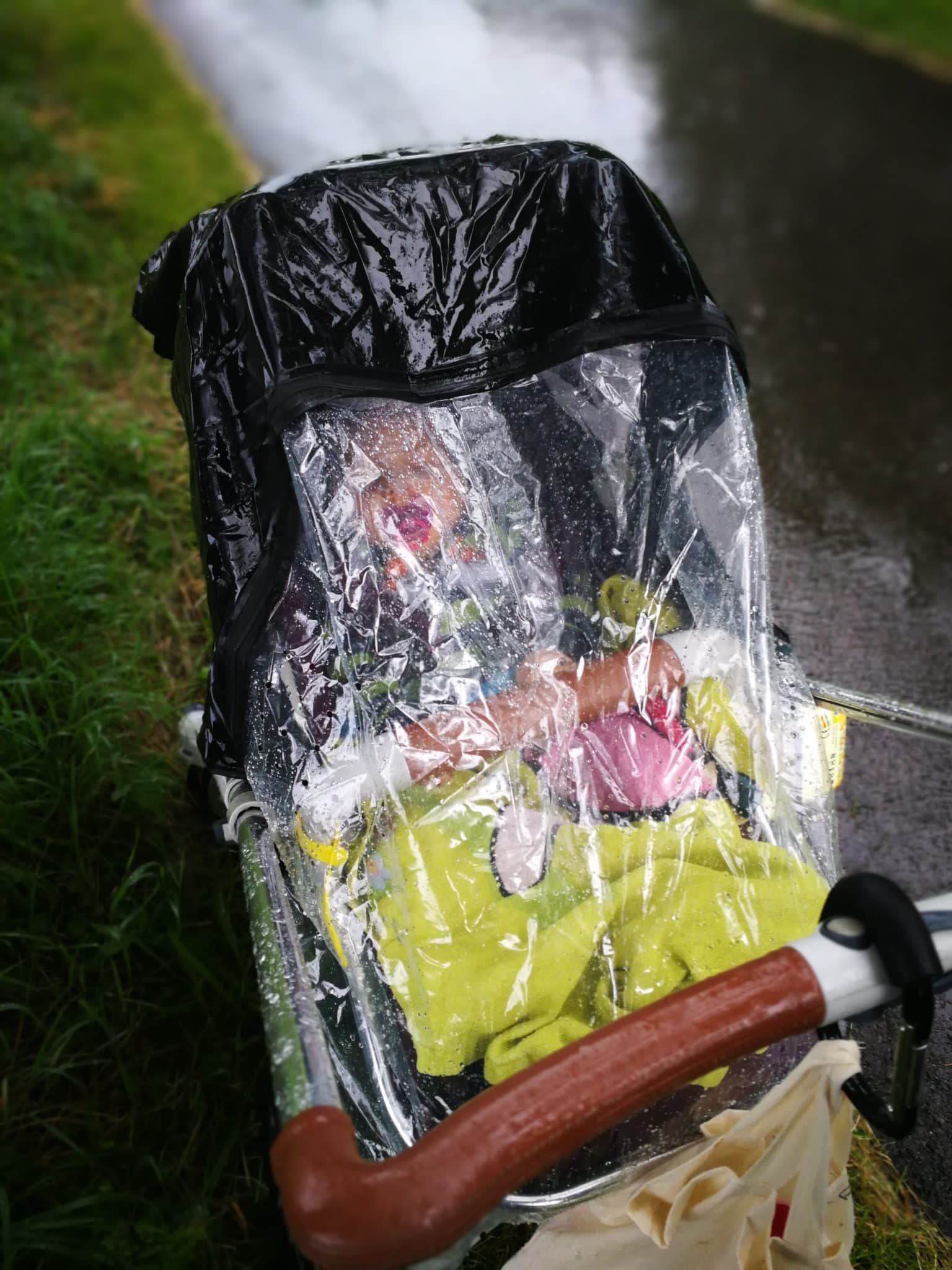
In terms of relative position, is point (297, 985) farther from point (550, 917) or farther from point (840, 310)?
point (840, 310)

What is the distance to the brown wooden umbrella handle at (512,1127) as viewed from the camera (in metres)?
0.75

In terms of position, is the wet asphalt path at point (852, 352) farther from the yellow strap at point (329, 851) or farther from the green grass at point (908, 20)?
the yellow strap at point (329, 851)

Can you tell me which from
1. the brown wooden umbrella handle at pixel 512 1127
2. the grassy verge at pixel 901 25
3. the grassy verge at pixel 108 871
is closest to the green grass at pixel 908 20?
the grassy verge at pixel 901 25

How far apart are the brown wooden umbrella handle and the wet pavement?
976 millimetres

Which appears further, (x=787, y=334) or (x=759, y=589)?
(x=787, y=334)

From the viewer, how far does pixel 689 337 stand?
1.48m

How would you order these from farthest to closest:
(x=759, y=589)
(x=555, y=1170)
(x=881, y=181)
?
(x=881, y=181)
(x=759, y=589)
(x=555, y=1170)

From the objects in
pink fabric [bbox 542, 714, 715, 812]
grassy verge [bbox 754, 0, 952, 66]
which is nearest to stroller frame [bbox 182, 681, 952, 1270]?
pink fabric [bbox 542, 714, 715, 812]

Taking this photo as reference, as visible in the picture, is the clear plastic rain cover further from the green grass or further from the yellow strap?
the green grass

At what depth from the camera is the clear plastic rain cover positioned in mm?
1215

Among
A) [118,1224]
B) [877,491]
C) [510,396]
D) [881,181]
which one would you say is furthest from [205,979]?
[881,181]

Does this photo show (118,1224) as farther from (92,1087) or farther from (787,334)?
(787,334)

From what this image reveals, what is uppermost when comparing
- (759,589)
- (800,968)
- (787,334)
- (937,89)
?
(937,89)

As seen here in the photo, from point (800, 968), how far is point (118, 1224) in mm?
1095
